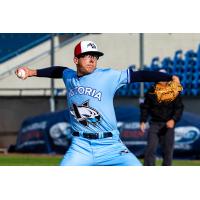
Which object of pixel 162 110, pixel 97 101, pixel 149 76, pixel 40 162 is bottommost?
pixel 40 162

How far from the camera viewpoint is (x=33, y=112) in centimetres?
2434

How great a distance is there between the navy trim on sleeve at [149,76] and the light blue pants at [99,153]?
2.13ft

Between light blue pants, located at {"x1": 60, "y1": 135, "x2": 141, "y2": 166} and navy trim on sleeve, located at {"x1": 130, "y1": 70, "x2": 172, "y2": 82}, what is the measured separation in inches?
25.5

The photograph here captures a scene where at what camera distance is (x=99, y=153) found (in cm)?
836

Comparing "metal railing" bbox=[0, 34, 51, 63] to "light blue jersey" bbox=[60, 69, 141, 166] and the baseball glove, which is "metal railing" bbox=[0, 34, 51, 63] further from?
"light blue jersey" bbox=[60, 69, 141, 166]

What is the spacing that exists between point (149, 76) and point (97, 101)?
→ 1.97 feet

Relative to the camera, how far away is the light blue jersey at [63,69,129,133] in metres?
8.48

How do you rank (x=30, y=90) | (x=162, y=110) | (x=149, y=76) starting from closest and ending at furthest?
(x=149, y=76) → (x=162, y=110) → (x=30, y=90)

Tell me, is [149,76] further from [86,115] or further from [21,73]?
[21,73]

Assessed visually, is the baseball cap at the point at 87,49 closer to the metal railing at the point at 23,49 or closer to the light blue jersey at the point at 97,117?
the light blue jersey at the point at 97,117

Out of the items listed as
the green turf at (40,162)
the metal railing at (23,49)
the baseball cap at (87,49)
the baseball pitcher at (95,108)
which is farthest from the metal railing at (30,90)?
the baseball cap at (87,49)

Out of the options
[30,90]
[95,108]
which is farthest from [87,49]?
[30,90]
